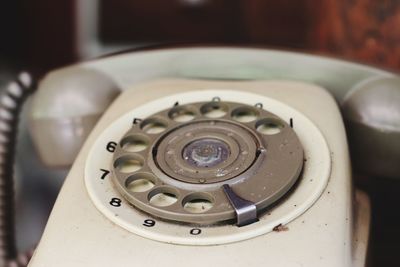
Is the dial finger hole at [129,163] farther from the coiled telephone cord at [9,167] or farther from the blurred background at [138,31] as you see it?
the blurred background at [138,31]

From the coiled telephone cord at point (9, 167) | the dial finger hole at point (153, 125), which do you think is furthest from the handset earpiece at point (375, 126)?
the coiled telephone cord at point (9, 167)

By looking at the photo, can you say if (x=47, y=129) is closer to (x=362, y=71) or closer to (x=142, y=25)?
(x=362, y=71)

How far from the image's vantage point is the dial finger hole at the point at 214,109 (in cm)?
74

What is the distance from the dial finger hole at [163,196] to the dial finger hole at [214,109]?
137 mm

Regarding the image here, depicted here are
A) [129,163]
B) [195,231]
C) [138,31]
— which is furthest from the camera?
[138,31]

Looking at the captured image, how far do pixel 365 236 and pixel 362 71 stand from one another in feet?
0.84

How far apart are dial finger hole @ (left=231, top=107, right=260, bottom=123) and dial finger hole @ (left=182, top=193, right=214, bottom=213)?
5.6 inches

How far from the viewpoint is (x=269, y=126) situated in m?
0.72

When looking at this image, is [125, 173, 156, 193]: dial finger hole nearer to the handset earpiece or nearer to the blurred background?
the handset earpiece

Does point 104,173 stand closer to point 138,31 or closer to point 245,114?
point 245,114

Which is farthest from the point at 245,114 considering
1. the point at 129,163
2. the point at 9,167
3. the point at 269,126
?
the point at 9,167

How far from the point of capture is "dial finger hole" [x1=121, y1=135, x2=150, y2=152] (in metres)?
0.70

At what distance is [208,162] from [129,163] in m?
0.09

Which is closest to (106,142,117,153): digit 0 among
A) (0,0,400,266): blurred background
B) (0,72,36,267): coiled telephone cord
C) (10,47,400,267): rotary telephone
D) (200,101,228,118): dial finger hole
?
(10,47,400,267): rotary telephone
